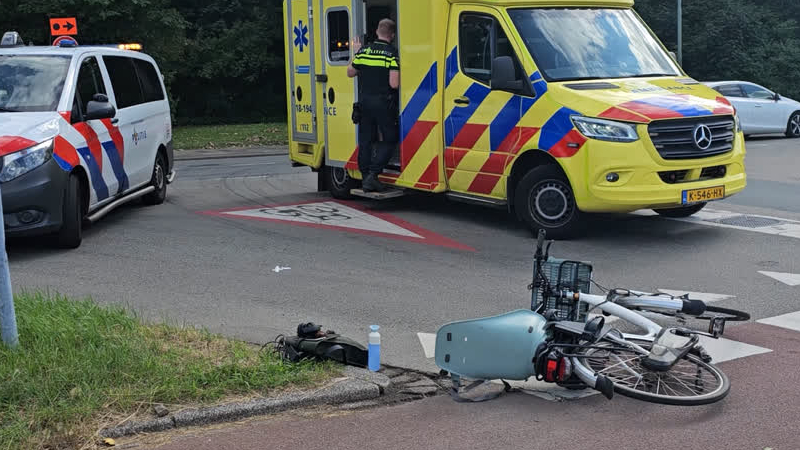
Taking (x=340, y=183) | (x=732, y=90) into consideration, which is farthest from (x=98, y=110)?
(x=732, y=90)

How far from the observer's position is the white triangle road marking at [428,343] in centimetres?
613

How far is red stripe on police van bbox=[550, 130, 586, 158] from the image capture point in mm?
9333

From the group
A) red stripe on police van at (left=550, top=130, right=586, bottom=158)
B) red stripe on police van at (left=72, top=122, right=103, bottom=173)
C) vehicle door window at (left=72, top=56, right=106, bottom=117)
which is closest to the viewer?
red stripe on police van at (left=550, top=130, right=586, bottom=158)

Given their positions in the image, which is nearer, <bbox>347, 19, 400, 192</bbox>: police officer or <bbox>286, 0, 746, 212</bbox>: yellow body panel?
<bbox>286, 0, 746, 212</bbox>: yellow body panel

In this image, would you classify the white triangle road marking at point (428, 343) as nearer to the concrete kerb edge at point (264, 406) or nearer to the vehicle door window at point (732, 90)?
the concrete kerb edge at point (264, 406)

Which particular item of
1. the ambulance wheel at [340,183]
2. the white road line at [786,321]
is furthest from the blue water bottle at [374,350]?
the ambulance wheel at [340,183]

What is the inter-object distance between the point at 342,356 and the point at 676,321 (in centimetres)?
211

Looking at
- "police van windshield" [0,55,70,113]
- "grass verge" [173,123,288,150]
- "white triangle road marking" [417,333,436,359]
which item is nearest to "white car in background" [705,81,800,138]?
"grass verge" [173,123,288,150]

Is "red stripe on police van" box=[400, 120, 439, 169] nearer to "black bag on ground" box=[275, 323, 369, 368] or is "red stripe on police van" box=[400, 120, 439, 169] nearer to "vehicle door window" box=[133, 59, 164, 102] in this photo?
"vehicle door window" box=[133, 59, 164, 102]

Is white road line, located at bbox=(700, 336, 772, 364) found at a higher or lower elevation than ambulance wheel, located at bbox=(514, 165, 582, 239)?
lower

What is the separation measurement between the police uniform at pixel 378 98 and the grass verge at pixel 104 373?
5.48 meters

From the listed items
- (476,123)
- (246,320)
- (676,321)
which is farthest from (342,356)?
(476,123)

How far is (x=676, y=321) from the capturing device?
6258mm

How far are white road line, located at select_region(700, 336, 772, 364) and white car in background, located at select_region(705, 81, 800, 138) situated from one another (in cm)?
1766
